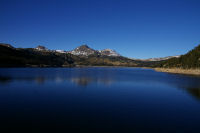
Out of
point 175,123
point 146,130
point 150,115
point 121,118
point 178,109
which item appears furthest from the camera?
point 178,109

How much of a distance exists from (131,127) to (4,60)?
20502cm

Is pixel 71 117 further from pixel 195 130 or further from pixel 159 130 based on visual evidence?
pixel 195 130

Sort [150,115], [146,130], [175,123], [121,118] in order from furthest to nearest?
[150,115], [121,118], [175,123], [146,130]

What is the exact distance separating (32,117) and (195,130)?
1403 centimetres

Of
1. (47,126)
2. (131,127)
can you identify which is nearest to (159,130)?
(131,127)

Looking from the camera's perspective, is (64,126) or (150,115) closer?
(64,126)

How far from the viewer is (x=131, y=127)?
41.2ft

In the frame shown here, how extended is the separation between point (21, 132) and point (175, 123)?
41.3 feet

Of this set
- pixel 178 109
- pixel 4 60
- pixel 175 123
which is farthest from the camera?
pixel 4 60

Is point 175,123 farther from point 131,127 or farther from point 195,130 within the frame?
point 131,127

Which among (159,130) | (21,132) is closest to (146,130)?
(159,130)

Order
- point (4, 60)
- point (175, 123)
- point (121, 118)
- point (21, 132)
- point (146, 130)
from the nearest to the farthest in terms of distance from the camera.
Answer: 1. point (21, 132)
2. point (146, 130)
3. point (175, 123)
4. point (121, 118)
5. point (4, 60)

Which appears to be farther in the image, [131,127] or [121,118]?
[121,118]

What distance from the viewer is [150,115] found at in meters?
15.8
